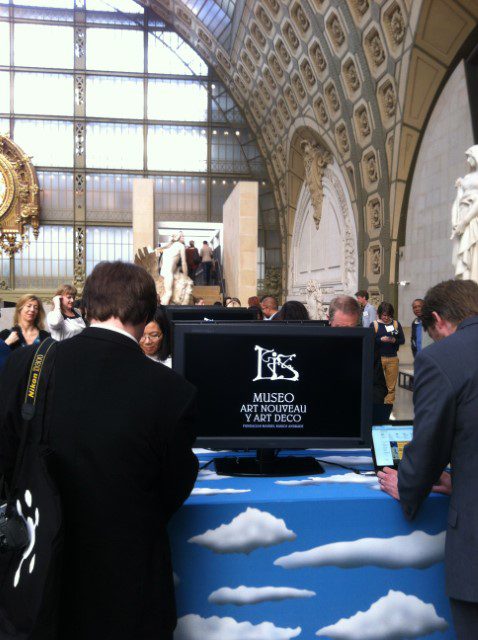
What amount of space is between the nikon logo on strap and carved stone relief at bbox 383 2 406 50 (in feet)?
46.5

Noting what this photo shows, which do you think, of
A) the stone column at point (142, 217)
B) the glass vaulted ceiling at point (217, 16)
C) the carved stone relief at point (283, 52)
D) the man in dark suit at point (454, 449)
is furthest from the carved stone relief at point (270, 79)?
the man in dark suit at point (454, 449)

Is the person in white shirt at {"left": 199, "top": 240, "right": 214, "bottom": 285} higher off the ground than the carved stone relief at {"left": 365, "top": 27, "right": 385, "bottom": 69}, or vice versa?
the carved stone relief at {"left": 365, "top": 27, "right": 385, "bottom": 69}

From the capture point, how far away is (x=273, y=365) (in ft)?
7.85

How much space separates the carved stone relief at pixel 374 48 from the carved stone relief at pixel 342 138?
309 centimetres

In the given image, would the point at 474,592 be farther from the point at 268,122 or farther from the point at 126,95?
the point at 126,95

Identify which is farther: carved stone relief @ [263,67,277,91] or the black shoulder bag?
carved stone relief @ [263,67,277,91]

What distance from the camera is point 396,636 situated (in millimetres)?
2225

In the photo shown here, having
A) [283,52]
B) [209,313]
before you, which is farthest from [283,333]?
[283,52]

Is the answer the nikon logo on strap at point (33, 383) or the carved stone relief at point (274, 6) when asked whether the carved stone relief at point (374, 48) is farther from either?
the nikon logo on strap at point (33, 383)

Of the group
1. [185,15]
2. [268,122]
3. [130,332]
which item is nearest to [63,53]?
[185,15]

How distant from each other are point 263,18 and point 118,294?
21143mm

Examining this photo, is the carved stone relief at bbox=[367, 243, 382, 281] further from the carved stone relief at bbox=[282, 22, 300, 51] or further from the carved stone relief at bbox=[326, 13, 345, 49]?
the carved stone relief at bbox=[282, 22, 300, 51]

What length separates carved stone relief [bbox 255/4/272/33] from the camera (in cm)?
2014

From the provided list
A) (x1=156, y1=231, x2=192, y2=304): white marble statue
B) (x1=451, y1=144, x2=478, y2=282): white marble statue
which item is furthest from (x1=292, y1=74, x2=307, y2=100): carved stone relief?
(x1=451, y1=144, x2=478, y2=282): white marble statue
